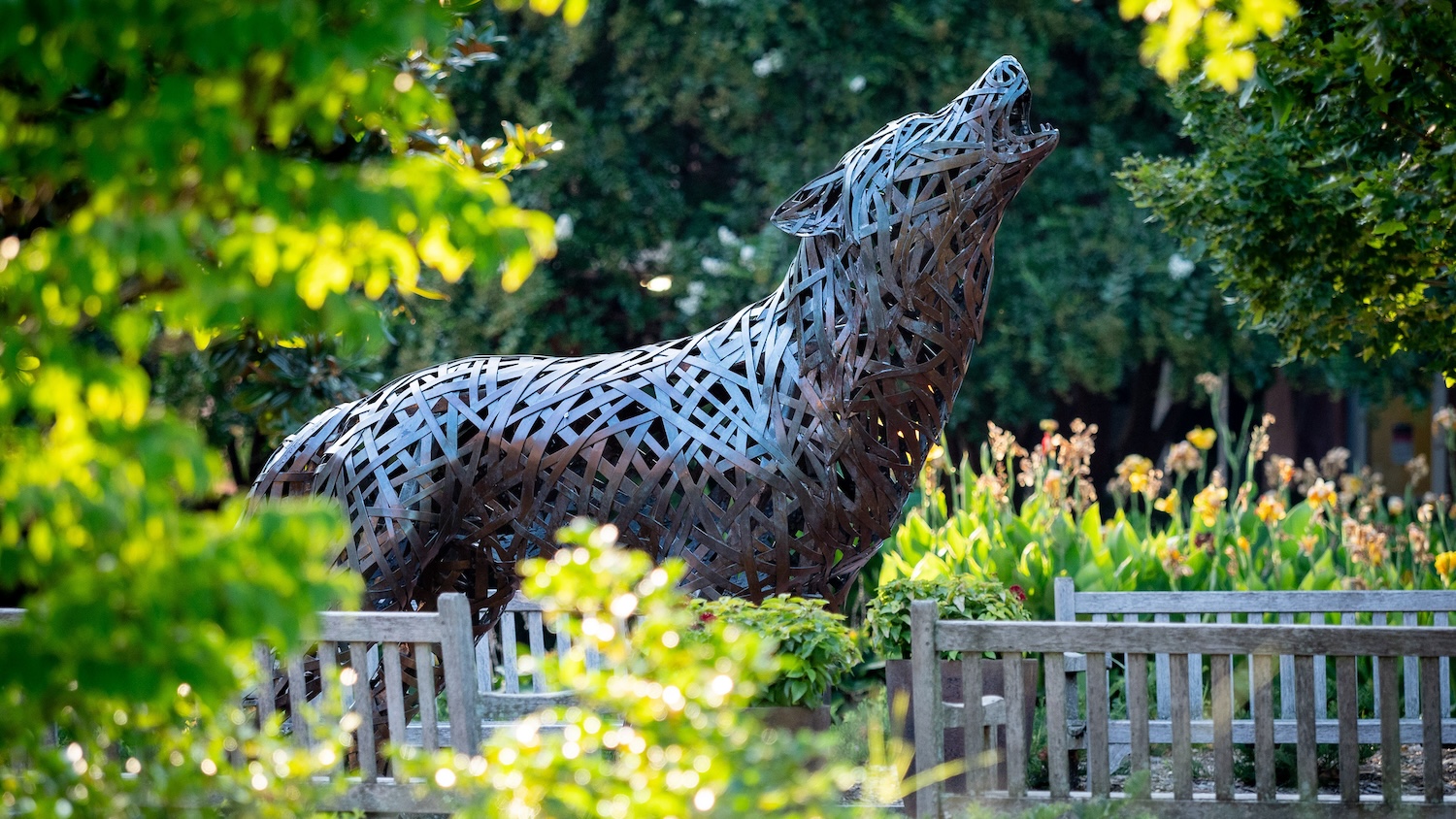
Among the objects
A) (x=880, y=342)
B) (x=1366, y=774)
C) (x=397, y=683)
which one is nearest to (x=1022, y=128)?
(x=880, y=342)

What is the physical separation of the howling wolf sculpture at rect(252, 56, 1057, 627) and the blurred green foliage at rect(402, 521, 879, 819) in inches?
55.7

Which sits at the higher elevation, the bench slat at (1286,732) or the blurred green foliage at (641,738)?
the blurred green foliage at (641,738)

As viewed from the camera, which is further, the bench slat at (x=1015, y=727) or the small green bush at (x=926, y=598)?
the small green bush at (x=926, y=598)

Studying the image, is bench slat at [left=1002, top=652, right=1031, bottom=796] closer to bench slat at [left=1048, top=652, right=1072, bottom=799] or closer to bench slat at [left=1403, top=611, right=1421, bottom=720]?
bench slat at [left=1048, top=652, right=1072, bottom=799]

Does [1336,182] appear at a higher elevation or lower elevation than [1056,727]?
higher

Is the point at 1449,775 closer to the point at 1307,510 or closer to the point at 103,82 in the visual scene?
the point at 1307,510

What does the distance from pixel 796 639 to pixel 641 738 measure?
1256 millimetres

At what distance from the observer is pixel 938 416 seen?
369cm

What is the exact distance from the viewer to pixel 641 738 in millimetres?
2061

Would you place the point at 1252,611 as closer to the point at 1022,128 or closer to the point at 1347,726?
the point at 1347,726

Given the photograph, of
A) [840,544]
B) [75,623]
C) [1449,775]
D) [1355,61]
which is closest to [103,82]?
[75,623]

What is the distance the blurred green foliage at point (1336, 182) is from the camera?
11.8 ft

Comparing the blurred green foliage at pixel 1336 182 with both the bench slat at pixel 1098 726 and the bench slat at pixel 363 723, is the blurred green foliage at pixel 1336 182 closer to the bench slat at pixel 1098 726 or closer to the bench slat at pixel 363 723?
the bench slat at pixel 1098 726

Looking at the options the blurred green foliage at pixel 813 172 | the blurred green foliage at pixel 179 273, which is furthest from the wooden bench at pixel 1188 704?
the blurred green foliage at pixel 813 172
